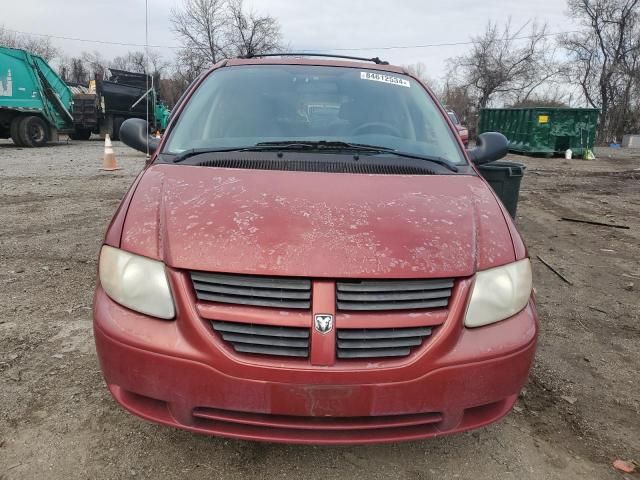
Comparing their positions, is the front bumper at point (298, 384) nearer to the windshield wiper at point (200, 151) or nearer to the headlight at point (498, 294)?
the headlight at point (498, 294)

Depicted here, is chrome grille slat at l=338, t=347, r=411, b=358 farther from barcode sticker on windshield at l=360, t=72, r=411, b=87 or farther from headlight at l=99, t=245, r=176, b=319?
barcode sticker on windshield at l=360, t=72, r=411, b=87

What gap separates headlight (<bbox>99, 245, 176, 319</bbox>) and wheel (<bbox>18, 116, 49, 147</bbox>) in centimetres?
1813

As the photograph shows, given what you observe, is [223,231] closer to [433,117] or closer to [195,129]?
[195,129]

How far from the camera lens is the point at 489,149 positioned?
3146mm

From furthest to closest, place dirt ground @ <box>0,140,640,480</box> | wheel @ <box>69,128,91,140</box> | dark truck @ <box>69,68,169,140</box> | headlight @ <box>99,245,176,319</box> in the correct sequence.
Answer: wheel @ <box>69,128,91,140</box> → dark truck @ <box>69,68,169,140</box> → dirt ground @ <box>0,140,640,480</box> → headlight @ <box>99,245,176,319</box>

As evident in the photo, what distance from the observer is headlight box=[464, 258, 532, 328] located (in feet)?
6.00

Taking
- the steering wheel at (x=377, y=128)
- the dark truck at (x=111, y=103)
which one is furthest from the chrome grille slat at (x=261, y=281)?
the dark truck at (x=111, y=103)

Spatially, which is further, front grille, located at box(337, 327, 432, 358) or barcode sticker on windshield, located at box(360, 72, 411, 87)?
barcode sticker on windshield, located at box(360, 72, 411, 87)

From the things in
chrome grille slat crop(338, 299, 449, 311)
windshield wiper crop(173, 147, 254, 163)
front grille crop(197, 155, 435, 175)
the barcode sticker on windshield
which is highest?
the barcode sticker on windshield

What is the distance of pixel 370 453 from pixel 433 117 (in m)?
1.95

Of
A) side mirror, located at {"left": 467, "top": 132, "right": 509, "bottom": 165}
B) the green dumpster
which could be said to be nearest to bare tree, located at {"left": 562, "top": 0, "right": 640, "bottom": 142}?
the green dumpster

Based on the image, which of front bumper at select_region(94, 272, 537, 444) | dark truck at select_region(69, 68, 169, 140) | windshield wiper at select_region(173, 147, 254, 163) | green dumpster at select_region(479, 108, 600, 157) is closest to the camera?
front bumper at select_region(94, 272, 537, 444)

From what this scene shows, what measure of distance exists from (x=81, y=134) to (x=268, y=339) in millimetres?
24005

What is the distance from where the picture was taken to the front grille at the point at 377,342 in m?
1.71
